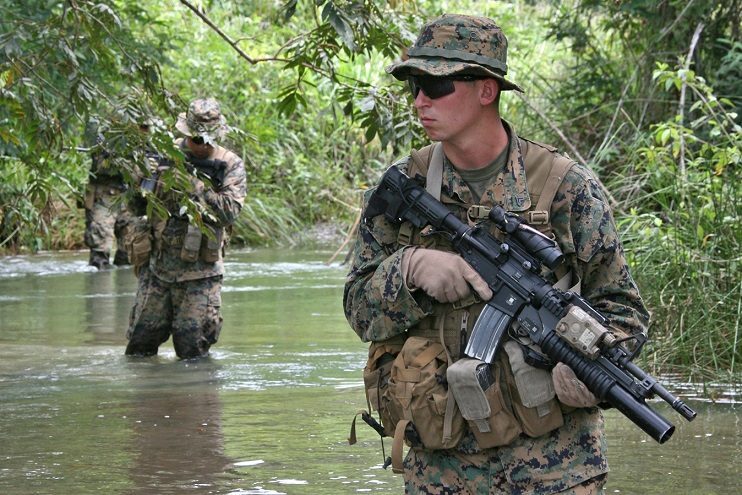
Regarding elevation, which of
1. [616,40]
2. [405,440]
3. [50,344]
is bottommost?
[50,344]

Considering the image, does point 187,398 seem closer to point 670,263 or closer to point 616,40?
point 670,263

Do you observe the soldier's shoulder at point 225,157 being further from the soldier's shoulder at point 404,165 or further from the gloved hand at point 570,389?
the gloved hand at point 570,389

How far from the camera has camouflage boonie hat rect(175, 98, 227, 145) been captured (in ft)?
28.7

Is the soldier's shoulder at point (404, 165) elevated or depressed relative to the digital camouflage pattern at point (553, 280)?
elevated

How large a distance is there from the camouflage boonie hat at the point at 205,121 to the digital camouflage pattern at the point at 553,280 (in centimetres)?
504

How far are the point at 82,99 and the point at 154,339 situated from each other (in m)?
3.48

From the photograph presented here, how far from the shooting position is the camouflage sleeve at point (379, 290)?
3693 millimetres

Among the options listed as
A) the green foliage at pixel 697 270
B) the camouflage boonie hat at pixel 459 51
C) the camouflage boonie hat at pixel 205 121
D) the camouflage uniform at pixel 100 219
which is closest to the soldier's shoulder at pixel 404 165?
the camouflage boonie hat at pixel 459 51

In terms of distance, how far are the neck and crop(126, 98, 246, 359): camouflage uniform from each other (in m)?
6.14

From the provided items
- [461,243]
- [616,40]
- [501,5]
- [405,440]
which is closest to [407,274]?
[461,243]

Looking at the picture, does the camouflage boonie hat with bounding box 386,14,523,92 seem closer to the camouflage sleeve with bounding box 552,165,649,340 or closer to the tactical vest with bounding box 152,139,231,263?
the camouflage sleeve with bounding box 552,165,649,340

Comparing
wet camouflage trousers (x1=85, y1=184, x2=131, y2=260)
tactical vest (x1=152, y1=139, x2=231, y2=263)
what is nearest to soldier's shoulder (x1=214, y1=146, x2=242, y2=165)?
tactical vest (x1=152, y1=139, x2=231, y2=263)

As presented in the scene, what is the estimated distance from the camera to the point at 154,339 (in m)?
Answer: 10.3

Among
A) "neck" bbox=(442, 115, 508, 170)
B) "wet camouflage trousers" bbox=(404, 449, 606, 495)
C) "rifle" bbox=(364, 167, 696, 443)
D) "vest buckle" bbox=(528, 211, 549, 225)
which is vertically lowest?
"wet camouflage trousers" bbox=(404, 449, 606, 495)
